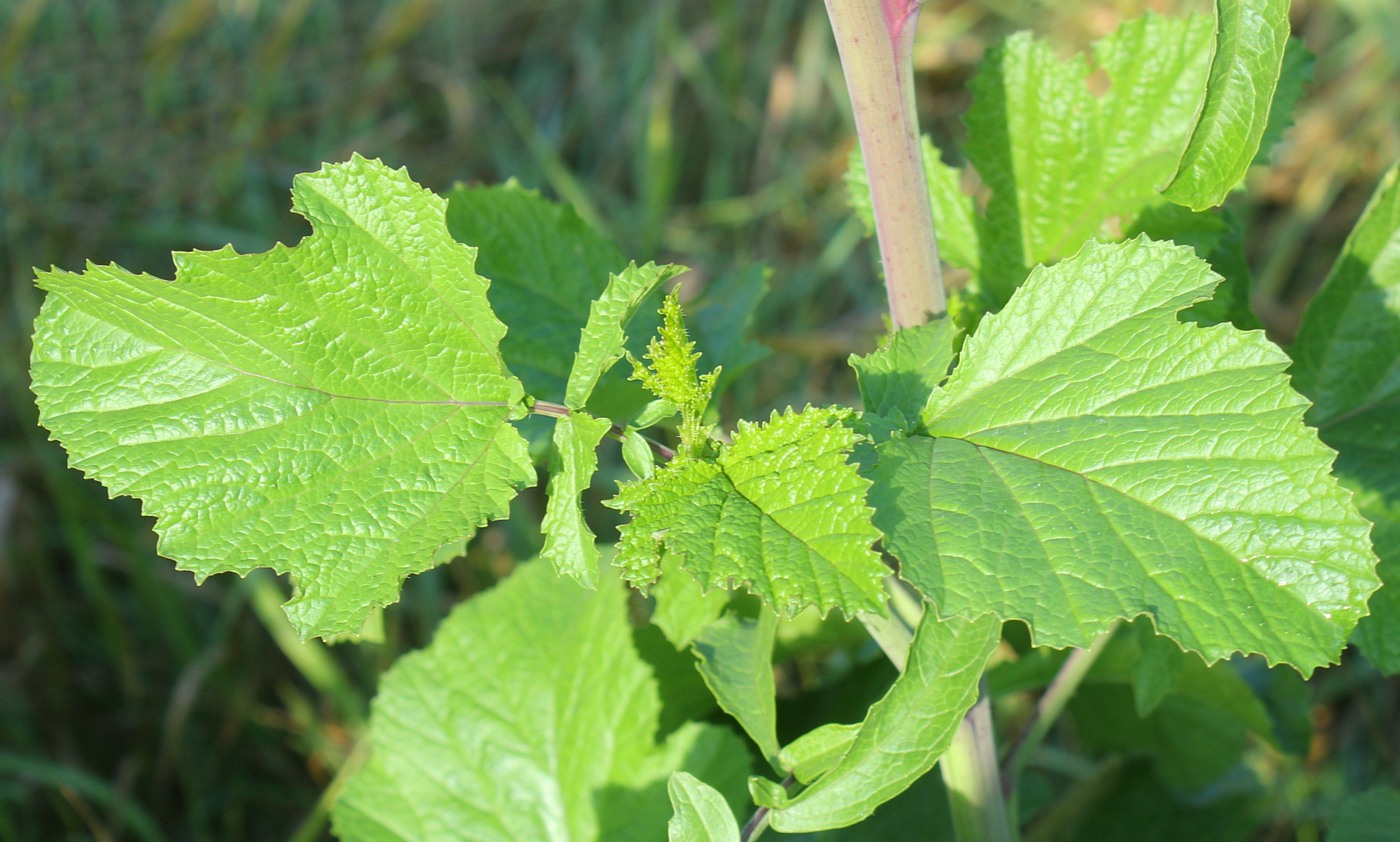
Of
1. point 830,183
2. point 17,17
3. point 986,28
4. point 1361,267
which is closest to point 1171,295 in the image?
point 1361,267

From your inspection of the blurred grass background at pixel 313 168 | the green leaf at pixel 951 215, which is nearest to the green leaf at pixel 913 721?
the green leaf at pixel 951 215

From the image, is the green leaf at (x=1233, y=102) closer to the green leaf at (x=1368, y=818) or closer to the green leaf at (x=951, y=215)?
the green leaf at (x=951, y=215)

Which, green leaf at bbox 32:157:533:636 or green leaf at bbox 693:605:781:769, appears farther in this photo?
green leaf at bbox 693:605:781:769

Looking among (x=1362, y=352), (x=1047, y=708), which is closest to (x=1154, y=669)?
(x=1047, y=708)

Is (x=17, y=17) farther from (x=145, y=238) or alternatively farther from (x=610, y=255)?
(x=610, y=255)

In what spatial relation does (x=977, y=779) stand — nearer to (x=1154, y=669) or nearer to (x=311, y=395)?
(x=1154, y=669)

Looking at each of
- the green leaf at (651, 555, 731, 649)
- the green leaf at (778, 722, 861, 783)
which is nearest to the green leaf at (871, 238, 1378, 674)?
the green leaf at (778, 722, 861, 783)

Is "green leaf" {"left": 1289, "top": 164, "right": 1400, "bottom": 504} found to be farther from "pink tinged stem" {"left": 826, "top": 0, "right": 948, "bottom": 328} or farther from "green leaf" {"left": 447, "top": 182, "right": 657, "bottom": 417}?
"green leaf" {"left": 447, "top": 182, "right": 657, "bottom": 417}
